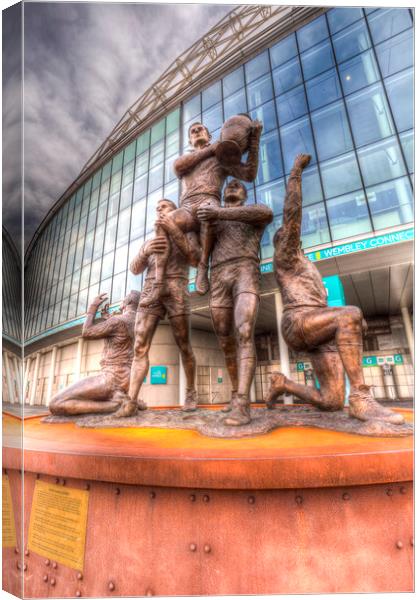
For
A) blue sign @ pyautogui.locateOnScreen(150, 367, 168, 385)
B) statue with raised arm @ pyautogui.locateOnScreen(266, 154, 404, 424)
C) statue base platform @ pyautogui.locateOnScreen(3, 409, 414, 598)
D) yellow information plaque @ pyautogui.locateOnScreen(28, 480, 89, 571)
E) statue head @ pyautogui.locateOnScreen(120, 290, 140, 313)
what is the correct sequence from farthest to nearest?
blue sign @ pyautogui.locateOnScreen(150, 367, 168, 385) → statue head @ pyautogui.locateOnScreen(120, 290, 140, 313) → statue with raised arm @ pyautogui.locateOnScreen(266, 154, 404, 424) → yellow information plaque @ pyautogui.locateOnScreen(28, 480, 89, 571) → statue base platform @ pyautogui.locateOnScreen(3, 409, 414, 598)

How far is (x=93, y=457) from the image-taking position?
1169mm

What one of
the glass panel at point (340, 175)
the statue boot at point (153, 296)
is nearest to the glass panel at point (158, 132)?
the glass panel at point (340, 175)

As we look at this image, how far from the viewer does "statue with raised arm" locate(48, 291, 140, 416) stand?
2.32 metres

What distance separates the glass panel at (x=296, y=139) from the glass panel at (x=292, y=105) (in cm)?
18

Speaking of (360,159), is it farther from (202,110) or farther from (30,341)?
(30,341)

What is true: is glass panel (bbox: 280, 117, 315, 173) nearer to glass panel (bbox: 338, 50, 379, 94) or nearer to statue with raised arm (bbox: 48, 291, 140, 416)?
glass panel (bbox: 338, 50, 379, 94)

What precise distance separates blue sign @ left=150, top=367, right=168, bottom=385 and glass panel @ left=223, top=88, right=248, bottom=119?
6.11 meters

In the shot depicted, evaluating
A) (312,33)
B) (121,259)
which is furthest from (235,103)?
(121,259)

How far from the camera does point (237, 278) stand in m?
2.01

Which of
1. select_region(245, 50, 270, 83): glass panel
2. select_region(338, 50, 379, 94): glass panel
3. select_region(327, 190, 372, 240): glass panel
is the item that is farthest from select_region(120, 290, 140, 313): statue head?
select_region(245, 50, 270, 83): glass panel

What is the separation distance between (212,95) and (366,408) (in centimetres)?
770

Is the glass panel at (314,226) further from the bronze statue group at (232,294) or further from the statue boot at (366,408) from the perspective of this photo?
the statue boot at (366,408)

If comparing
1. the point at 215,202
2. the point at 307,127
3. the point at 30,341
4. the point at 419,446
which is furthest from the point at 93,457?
the point at 307,127

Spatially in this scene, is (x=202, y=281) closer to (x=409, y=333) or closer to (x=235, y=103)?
(x=409, y=333)
